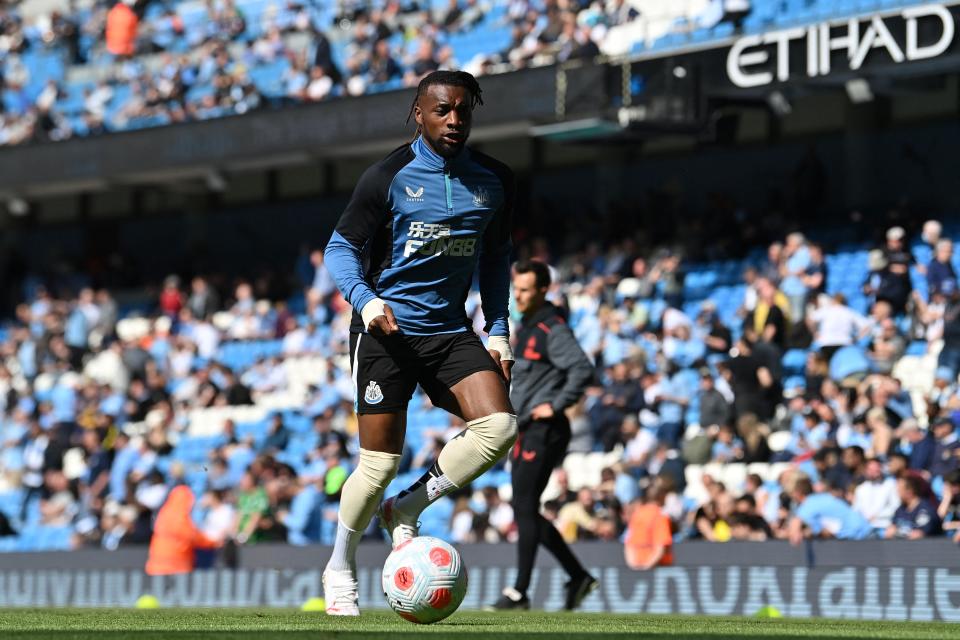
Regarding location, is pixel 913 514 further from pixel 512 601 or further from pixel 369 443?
pixel 369 443

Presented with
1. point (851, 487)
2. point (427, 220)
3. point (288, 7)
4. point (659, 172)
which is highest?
point (288, 7)

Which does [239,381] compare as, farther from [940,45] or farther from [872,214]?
[940,45]

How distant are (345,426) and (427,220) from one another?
42.2 feet

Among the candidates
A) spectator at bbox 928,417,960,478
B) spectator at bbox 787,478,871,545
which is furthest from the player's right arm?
spectator at bbox 928,417,960,478

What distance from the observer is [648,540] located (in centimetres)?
1379

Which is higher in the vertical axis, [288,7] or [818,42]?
[288,7]

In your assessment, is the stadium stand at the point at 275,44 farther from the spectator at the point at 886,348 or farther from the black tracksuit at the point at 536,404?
the black tracksuit at the point at 536,404

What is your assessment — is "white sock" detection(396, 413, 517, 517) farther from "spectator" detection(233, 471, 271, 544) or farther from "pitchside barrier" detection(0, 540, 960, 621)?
"spectator" detection(233, 471, 271, 544)

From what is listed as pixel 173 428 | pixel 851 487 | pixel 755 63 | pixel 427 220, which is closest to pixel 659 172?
pixel 755 63

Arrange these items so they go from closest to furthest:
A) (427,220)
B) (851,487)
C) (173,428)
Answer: (427,220)
(851,487)
(173,428)

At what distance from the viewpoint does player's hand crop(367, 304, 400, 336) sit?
7590 millimetres

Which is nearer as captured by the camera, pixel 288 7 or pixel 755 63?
pixel 755 63

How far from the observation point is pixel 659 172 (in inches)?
940

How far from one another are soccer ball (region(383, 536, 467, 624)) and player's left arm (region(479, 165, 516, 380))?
0.90 metres
